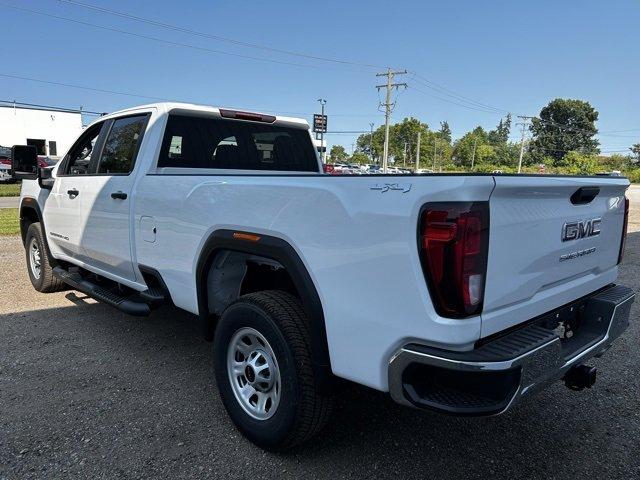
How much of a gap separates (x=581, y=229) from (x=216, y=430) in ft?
7.75

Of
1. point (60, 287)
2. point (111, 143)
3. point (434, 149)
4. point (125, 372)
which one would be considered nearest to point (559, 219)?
point (125, 372)

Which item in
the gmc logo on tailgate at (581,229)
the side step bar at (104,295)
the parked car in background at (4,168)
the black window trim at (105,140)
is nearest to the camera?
the gmc logo on tailgate at (581,229)

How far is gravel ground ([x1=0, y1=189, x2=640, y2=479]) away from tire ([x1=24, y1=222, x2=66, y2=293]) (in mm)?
1481

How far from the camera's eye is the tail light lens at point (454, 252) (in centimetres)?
185

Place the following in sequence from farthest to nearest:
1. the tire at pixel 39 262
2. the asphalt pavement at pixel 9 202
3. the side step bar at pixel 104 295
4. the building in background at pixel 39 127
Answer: the building in background at pixel 39 127 → the asphalt pavement at pixel 9 202 → the tire at pixel 39 262 → the side step bar at pixel 104 295

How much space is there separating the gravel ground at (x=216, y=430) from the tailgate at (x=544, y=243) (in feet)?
3.09

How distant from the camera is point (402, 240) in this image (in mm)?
1928

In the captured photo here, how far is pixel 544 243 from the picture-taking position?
2.22 m

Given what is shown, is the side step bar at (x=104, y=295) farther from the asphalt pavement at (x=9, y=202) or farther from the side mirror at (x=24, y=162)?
the asphalt pavement at (x=9, y=202)

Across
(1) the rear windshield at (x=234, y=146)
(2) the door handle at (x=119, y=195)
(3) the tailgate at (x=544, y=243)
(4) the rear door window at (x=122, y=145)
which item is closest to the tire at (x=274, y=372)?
(3) the tailgate at (x=544, y=243)

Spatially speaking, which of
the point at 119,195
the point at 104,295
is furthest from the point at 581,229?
A: the point at 104,295

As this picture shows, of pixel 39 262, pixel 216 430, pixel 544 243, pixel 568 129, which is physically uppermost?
pixel 568 129

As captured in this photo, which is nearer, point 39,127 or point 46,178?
point 46,178

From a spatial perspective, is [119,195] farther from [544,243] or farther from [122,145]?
[544,243]
